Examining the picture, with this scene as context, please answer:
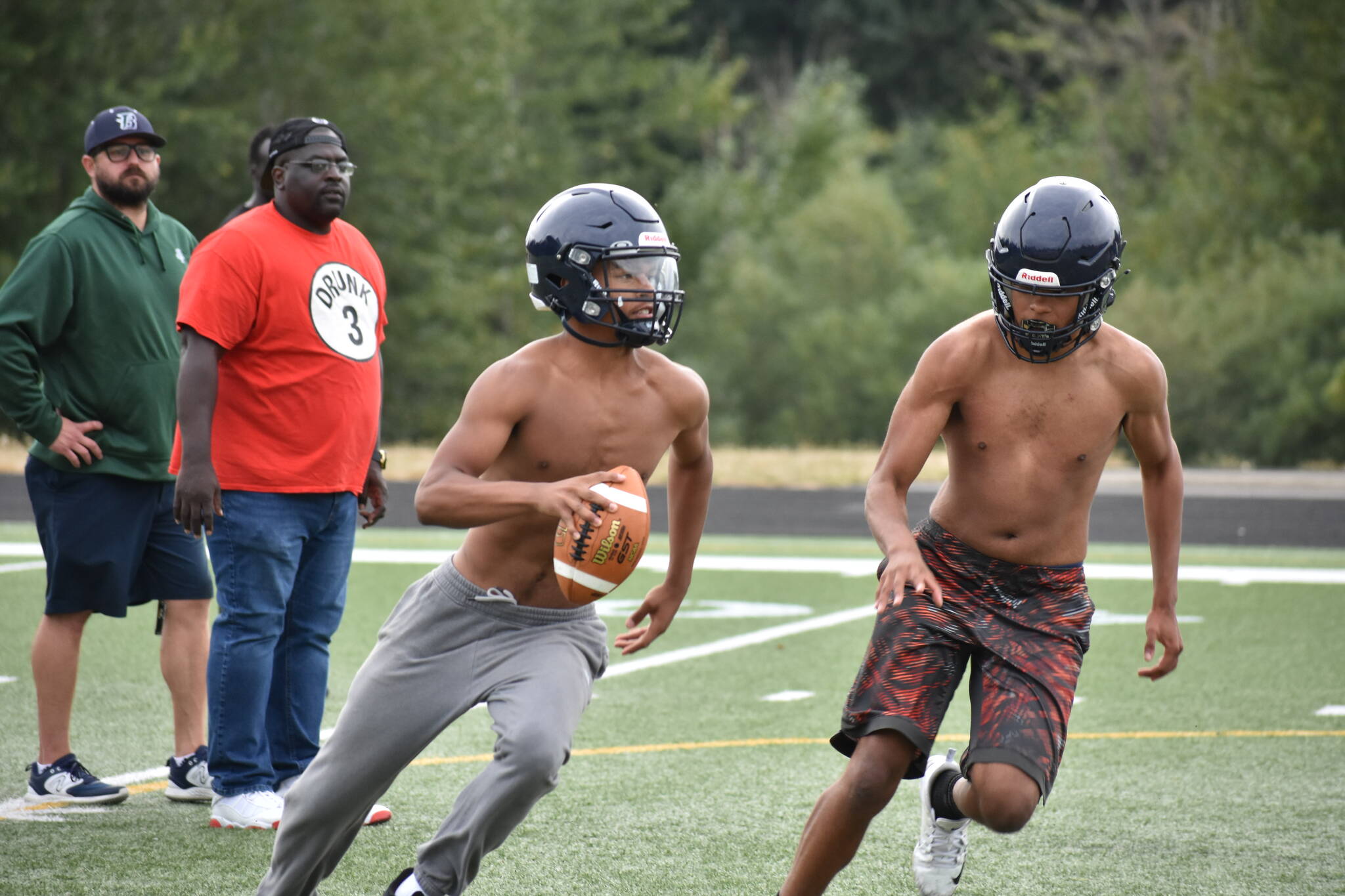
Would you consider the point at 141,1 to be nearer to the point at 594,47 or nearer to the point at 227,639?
the point at 594,47

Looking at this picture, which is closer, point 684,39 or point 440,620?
point 440,620

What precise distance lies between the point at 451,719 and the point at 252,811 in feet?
4.74

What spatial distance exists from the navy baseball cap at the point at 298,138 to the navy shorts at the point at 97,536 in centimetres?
125

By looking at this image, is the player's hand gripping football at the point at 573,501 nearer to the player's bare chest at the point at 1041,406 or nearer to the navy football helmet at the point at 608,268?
the navy football helmet at the point at 608,268

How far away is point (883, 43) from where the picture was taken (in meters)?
46.4

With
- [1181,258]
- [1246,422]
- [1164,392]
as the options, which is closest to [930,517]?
[1164,392]

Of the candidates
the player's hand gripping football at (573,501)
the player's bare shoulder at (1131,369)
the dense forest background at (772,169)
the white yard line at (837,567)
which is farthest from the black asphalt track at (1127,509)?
the player's hand gripping football at (573,501)

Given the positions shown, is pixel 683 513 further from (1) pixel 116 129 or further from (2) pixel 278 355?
(1) pixel 116 129

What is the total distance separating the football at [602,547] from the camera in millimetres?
3967

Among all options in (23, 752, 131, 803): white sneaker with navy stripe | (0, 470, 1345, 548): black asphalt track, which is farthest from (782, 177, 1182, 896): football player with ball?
(0, 470, 1345, 548): black asphalt track

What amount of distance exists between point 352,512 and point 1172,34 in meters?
35.8

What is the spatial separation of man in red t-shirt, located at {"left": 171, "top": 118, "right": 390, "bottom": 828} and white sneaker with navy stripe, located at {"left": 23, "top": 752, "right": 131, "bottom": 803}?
48cm

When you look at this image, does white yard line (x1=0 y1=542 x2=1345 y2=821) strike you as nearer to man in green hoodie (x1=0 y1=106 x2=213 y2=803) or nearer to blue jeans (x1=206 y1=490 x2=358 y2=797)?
man in green hoodie (x1=0 y1=106 x2=213 y2=803)

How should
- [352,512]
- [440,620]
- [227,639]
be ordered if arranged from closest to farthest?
[440,620] < [227,639] < [352,512]
